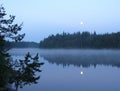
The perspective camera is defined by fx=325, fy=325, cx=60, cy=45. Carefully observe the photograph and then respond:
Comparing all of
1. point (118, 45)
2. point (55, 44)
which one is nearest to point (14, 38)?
point (118, 45)

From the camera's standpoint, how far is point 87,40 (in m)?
163

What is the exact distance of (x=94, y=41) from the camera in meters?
154

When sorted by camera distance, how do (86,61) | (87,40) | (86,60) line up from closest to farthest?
(86,61), (86,60), (87,40)

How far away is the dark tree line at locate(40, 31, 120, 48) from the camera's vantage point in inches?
5679

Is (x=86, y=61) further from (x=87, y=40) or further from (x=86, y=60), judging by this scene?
(x=87, y=40)

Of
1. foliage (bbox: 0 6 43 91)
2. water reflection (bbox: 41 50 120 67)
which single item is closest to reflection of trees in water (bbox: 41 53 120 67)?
water reflection (bbox: 41 50 120 67)

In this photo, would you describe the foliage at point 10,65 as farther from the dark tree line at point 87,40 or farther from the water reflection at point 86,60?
the dark tree line at point 87,40

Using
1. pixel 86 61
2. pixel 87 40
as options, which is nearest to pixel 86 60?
pixel 86 61

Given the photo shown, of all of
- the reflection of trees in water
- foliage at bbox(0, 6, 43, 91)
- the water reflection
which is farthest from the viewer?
the water reflection

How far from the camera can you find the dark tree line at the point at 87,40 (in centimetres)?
14425

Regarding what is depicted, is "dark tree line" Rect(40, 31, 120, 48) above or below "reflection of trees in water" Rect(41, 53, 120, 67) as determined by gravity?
above

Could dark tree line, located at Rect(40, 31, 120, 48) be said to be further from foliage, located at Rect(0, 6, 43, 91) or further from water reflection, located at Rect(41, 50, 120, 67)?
foliage, located at Rect(0, 6, 43, 91)

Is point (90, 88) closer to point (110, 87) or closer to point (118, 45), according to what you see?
point (110, 87)

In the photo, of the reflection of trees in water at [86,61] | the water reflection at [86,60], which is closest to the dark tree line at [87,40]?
the water reflection at [86,60]
